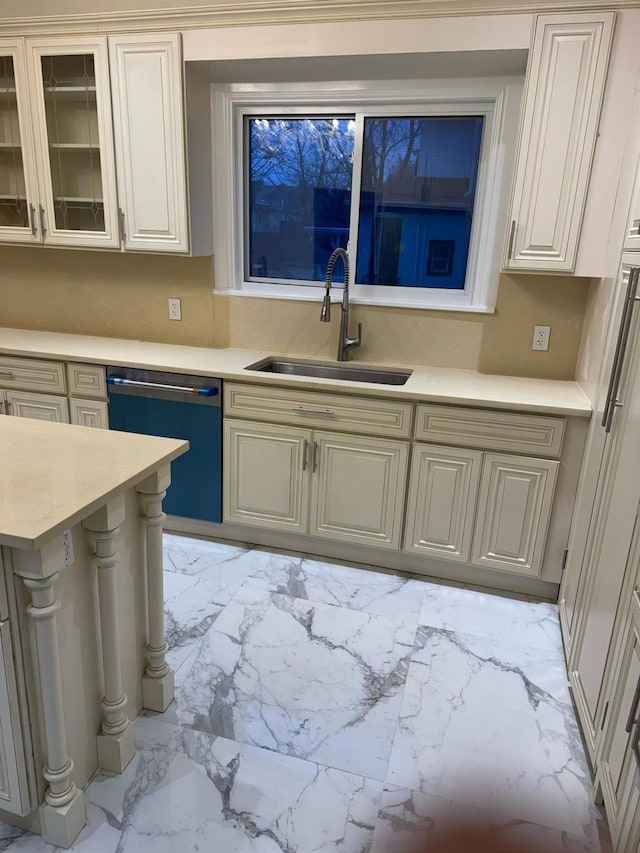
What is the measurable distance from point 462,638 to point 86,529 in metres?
1.54

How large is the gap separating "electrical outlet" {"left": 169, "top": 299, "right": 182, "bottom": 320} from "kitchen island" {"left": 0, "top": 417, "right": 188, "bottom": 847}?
1551 millimetres

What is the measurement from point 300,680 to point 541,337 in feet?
6.12

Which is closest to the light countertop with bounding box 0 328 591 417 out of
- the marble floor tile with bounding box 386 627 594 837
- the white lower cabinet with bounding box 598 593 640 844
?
the marble floor tile with bounding box 386 627 594 837

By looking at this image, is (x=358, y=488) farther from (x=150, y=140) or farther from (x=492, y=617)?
(x=150, y=140)

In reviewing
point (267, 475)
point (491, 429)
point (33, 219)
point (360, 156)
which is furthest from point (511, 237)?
point (33, 219)

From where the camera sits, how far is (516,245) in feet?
8.13

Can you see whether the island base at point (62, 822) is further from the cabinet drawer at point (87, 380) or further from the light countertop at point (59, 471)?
the cabinet drawer at point (87, 380)

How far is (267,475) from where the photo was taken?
9.18 ft

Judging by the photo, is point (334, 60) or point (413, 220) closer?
point (334, 60)

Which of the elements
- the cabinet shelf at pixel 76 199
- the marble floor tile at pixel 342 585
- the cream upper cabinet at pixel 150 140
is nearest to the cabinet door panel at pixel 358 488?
the marble floor tile at pixel 342 585

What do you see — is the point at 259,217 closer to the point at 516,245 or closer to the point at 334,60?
the point at 334,60

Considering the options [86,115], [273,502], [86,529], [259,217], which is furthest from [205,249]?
[86,529]

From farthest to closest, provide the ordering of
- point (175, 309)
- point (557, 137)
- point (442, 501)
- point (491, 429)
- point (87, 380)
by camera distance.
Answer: point (175, 309)
point (87, 380)
point (442, 501)
point (491, 429)
point (557, 137)

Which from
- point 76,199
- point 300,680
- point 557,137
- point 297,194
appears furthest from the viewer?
point 297,194
